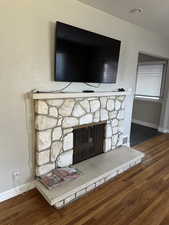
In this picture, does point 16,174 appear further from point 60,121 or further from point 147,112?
point 147,112

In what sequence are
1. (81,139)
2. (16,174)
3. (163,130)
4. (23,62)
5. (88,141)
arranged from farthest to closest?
(163,130)
(88,141)
(81,139)
(16,174)
(23,62)

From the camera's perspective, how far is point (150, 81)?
4984mm

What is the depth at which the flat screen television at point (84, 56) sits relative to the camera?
2.03 meters

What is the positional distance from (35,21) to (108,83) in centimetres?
146

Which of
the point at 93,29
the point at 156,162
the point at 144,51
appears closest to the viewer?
the point at 93,29

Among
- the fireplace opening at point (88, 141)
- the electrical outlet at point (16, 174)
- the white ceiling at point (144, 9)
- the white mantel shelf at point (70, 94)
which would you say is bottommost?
the electrical outlet at point (16, 174)

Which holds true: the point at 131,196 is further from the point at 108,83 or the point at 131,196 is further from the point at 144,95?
the point at 144,95

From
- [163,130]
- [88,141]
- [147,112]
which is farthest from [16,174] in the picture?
[147,112]

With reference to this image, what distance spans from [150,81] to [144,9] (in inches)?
118

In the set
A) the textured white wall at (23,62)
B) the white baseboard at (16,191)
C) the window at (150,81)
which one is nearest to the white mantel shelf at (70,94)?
the textured white wall at (23,62)

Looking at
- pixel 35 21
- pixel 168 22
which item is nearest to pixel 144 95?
pixel 168 22

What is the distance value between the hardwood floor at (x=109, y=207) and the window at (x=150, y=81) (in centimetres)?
309

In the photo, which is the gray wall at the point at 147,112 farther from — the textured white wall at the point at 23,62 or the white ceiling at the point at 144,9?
the textured white wall at the point at 23,62

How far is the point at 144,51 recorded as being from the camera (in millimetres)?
3322
